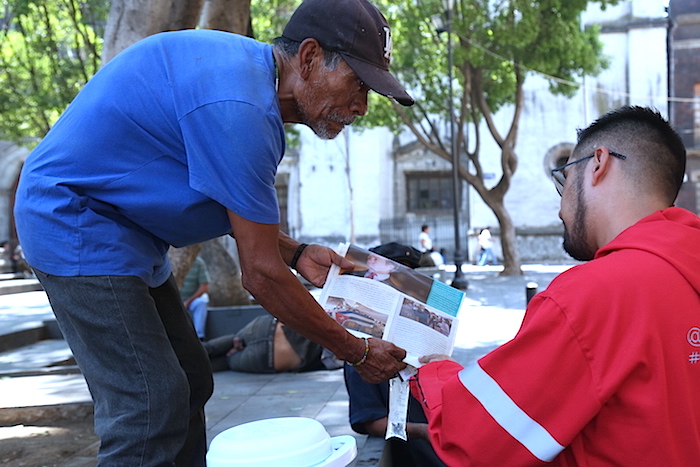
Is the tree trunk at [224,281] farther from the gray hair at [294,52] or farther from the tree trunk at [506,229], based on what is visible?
the tree trunk at [506,229]

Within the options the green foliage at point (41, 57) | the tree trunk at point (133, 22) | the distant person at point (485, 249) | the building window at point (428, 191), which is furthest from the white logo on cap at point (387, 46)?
the building window at point (428, 191)

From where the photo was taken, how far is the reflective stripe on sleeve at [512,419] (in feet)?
5.69

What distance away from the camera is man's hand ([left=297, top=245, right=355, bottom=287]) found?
286 centimetres

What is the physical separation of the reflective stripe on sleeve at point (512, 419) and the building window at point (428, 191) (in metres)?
28.3

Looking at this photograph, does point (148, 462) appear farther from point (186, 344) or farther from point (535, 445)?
point (535, 445)

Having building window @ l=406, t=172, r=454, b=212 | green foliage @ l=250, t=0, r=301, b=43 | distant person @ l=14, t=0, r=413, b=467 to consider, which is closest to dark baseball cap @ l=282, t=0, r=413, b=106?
distant person @ l=14, t=0, r=413, b=467

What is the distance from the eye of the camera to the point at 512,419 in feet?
5.80

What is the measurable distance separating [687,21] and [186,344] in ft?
98.2

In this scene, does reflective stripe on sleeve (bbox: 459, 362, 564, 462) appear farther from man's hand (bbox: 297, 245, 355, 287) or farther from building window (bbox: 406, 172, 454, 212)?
building window (bbox: 406, 172, 454, 212)

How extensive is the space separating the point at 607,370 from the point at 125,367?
1.34 metres

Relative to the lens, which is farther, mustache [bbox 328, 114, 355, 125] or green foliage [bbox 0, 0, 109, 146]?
green foliage [bbox 0, 0, 109, 146]

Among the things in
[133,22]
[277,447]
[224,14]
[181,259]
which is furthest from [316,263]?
[224,14]

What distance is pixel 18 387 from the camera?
19.0ft

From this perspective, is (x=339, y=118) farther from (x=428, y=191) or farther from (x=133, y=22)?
(x=428, y=191)
